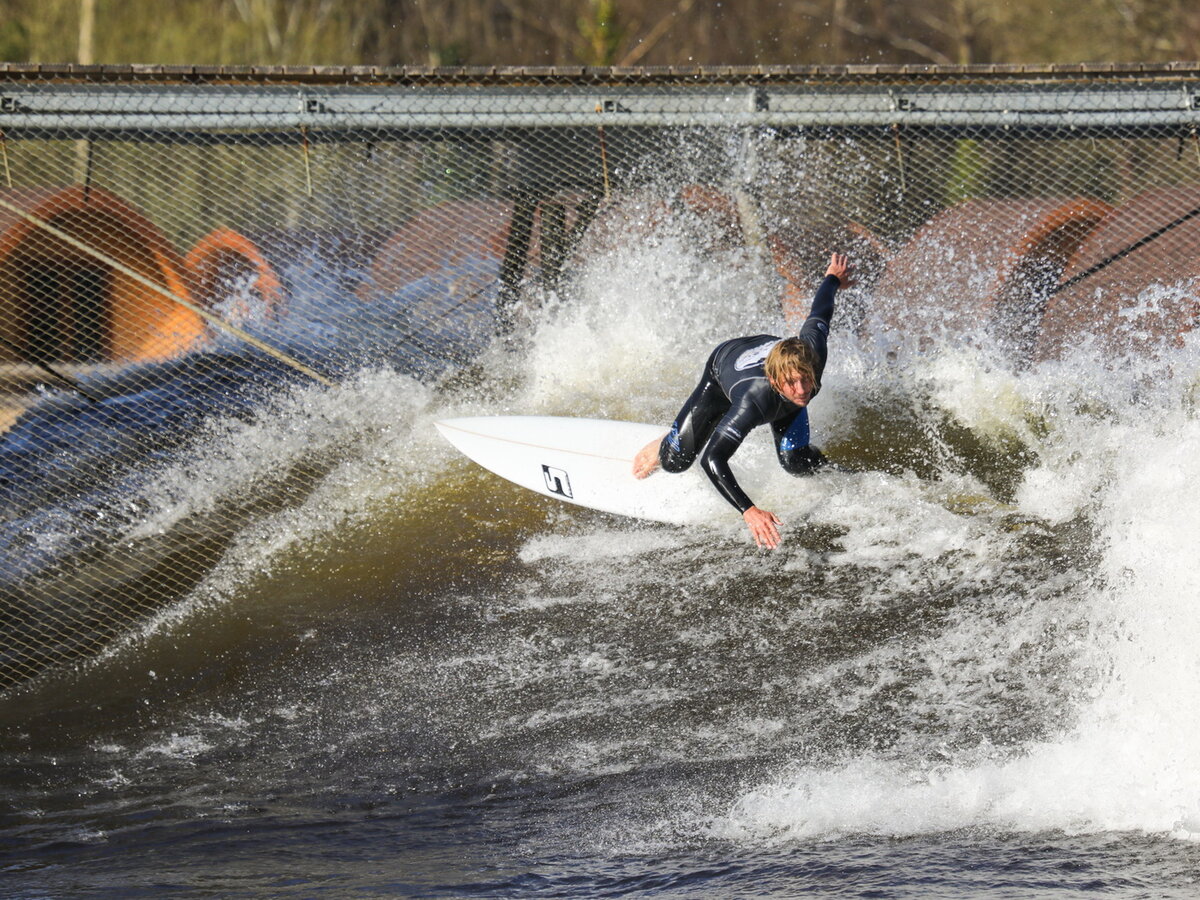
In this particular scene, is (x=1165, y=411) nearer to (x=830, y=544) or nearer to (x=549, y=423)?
(x=830, y=544)

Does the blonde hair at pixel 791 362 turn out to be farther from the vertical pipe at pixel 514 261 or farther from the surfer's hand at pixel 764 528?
the vertical pipe at pixel 514 261

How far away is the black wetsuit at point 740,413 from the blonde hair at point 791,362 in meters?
0.06

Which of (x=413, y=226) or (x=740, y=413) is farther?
(x=413, y=226)

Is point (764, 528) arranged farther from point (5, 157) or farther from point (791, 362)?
point (5, 157)

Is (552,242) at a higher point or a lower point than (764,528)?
higher

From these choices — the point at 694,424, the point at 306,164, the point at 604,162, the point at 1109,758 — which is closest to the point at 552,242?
the point at 604,162

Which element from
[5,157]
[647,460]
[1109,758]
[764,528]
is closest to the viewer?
[1109,758]

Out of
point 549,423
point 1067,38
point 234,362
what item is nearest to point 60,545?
point 234,362

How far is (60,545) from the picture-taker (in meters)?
6.31

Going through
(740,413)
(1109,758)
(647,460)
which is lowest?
(1109,758)

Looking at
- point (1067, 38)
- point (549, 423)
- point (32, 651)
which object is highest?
point (1067, 38)

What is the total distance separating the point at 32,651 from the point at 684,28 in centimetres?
2225

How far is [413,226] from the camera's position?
22.7 feet

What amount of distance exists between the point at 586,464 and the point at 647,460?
38 centimetres
